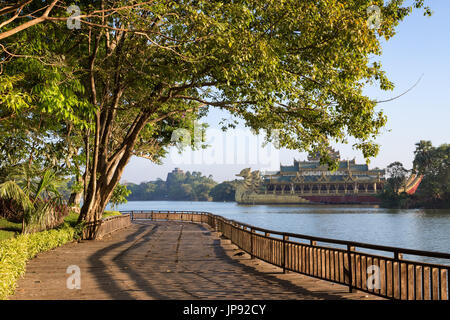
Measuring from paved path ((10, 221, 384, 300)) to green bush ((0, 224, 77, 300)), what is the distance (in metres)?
0.35

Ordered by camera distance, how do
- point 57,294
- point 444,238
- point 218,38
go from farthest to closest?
point 444,238 < point 218,38 < point 57,294

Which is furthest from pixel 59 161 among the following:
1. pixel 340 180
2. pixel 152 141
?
pixel 340 180

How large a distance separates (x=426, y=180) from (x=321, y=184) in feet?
123

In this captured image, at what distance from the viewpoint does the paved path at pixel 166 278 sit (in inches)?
340

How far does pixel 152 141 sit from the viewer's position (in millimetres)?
30875

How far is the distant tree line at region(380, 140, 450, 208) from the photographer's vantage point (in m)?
89.8

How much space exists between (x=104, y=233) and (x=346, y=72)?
16029 mm

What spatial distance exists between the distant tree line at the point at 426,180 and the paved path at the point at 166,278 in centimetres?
8679

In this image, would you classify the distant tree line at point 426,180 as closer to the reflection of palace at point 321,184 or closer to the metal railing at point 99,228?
the reflection of palace at point 321,184

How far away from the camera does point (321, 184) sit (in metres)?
126

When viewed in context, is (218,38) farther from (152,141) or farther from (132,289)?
(152,141)

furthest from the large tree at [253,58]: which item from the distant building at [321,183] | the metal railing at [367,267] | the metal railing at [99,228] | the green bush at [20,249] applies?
the distant building at [321,183]

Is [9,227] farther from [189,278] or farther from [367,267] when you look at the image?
[367,267]

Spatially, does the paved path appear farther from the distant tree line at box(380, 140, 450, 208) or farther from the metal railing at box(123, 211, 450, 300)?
the distant tree line at box(380, 140, 450, 208)
